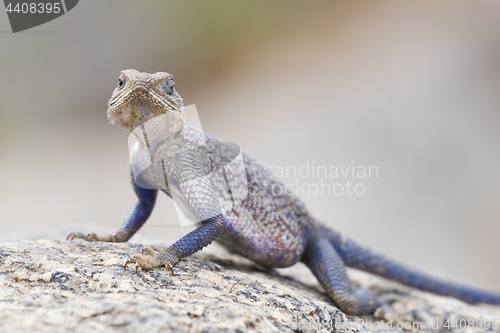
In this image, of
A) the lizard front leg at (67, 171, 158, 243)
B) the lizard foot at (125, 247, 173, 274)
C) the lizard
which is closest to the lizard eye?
the lizard

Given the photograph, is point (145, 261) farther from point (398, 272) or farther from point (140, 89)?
point (398, 272)

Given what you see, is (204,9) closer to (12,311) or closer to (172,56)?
(172,56)

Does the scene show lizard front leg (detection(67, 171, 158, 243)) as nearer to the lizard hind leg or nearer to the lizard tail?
the lizard hind leg

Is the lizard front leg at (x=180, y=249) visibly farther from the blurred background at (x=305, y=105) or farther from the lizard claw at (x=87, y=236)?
the blurred background at (x=305, y=105)

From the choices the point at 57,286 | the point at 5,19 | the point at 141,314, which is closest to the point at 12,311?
the point at 57,286

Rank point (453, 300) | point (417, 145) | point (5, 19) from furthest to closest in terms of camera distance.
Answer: point (417, 145) → point (5, 19) → point (453, 300)

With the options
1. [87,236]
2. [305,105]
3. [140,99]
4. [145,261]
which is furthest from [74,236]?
[305,105]

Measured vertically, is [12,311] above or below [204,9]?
below

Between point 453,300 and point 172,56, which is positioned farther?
point 172,56
